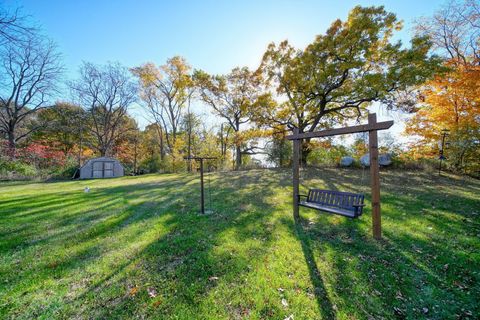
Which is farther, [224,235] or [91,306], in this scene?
[224,235]

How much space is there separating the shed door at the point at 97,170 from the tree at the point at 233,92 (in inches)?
462

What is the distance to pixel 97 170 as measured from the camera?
17859 mm

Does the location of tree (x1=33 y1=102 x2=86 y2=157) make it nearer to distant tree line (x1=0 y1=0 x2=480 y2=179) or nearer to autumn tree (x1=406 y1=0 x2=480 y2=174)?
distant tree line (x1=0 y1=0 x2=480 y2=179)

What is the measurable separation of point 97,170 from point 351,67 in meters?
21.6

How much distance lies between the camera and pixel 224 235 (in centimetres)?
383

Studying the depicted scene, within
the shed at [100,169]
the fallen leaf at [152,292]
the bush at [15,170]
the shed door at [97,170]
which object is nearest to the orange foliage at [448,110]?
the fallen leaf at [152,292]

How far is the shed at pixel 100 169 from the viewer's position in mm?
17312

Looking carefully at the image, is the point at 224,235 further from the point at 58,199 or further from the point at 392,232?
the point at 58,199

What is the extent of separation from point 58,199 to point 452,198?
13.0 meters

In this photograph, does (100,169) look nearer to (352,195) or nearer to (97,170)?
(97,170)

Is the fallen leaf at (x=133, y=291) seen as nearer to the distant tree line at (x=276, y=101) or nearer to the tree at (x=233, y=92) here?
the distant tree line at (x=276, y=101)

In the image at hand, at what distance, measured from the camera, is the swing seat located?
3.64 m

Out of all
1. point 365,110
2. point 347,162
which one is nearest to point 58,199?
point 347,162

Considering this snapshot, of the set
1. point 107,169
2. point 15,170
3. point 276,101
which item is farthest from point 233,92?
point 15,170
